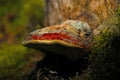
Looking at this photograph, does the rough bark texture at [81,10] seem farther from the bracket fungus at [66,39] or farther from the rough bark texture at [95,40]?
the bracket fungus at [66,39]

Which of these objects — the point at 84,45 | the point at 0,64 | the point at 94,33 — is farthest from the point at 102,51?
the point at 0,64

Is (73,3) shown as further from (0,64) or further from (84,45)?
(0,64)

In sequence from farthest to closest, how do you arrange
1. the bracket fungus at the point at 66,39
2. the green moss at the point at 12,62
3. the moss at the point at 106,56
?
the green moss at the point at 12,62 → the bracket fungus at the point at 66,39 → the moss at the point at 106,56

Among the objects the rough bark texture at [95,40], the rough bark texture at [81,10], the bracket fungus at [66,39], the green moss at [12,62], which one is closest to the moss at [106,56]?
the rough bark texture at [95,40]

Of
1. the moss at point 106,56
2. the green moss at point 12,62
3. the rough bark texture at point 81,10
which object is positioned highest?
the rough bark texture at point 81,10

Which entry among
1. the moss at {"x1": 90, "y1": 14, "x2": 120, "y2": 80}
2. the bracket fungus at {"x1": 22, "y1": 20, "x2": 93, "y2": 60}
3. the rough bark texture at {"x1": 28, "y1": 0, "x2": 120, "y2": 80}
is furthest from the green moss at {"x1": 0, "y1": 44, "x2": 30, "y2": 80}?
the moss at {"x1": 90, "y1": 14, "x2": 120, "y2": 80}

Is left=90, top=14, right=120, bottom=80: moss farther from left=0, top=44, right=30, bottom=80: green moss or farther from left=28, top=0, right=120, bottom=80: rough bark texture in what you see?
left=0, top=44, right=30, bottom=80: green moss
